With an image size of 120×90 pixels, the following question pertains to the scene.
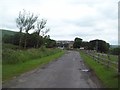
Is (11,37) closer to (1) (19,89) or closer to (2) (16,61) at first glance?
(2) (16,61)

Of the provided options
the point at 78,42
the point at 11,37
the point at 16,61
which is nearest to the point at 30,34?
the point at 11,37

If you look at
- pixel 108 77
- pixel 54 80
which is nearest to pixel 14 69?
pixel 54 80

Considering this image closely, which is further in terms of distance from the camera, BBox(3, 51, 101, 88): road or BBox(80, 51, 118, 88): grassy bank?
BBox(3, 51, 101, 88): road

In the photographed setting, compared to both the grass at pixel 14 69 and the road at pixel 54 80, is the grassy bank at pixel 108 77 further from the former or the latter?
the grass at pixel 14 69

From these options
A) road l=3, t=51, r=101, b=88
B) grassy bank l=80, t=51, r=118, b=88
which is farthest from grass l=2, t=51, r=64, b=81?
grassy bank l=80, t=51, r=118, b=88

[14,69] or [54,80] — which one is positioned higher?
[14,69]

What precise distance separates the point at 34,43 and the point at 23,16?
734 inches

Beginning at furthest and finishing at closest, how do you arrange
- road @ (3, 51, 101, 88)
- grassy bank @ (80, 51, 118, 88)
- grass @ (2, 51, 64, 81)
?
grass @ (2, 51, 64, 81) < road @ (3, 51, 101, 88) < grassy bank @ (80, 51, 118, 88)

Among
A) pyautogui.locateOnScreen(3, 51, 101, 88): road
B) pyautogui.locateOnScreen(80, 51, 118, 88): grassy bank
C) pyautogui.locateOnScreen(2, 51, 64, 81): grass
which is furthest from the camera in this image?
pyautogui.locateOnScreen(2, 51, 64, 81): grass

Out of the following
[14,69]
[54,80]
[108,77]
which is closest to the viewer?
[54,80]

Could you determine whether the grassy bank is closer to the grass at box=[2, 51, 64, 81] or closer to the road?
the road

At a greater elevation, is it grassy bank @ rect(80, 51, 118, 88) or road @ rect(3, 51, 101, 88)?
grassy bank @ rect(80, 51, 118, 88)

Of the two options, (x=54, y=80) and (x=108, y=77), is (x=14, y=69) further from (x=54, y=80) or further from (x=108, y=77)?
(x=108, y=77)

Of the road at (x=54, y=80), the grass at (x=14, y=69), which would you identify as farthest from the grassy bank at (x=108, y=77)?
the grass at (x=14, y=69)
